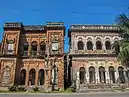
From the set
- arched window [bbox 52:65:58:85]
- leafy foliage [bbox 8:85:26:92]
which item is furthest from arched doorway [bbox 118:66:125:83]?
leafy foliage [bbox 8:85:26:92]

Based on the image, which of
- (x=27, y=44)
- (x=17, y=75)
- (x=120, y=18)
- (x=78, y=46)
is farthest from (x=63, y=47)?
(x=120, y=18)

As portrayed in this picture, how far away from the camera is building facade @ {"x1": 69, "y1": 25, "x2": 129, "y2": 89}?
1411 inches

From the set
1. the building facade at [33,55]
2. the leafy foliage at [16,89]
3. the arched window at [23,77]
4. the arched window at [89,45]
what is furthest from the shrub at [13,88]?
the arched window at [89,45]

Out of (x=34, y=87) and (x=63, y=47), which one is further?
(x=63, y=47)

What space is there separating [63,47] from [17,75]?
8.81 meters

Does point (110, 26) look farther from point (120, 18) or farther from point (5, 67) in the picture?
point (5, 67)

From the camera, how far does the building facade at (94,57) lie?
118 feet

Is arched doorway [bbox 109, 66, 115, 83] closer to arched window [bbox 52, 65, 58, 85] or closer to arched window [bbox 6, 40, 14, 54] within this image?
arched window [bbox 52, 65, 58, 85]

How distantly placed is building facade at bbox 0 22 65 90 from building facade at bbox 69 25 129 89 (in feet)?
8.32

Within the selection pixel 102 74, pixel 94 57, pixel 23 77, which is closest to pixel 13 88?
pixel 23 77

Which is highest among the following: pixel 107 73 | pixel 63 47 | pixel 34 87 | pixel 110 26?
pixel 110 26

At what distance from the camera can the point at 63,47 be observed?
3650cm

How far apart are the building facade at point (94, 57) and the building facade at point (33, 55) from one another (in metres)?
2.54

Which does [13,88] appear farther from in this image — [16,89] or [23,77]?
[23,77]
